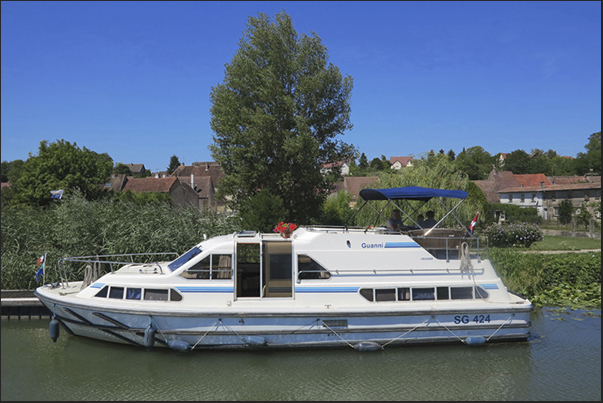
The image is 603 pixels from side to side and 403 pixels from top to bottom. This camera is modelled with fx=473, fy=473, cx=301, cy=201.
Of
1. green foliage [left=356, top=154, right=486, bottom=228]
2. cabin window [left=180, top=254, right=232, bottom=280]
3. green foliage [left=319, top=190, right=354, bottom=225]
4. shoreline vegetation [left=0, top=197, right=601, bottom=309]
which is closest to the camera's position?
cabin window [left=180, top=254, right=232, bottom=280]

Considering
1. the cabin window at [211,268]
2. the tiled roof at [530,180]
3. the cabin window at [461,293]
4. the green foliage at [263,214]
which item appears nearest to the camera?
the cabin window at [211,268]

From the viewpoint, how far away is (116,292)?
38.7 ft

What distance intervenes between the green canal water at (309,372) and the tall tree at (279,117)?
15114mm

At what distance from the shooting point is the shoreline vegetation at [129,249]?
16.3m

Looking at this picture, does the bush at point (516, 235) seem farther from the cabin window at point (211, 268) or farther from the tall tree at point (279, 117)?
the cabin window at point (211, 268)

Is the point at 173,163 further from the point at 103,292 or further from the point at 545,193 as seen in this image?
the point at 103,292

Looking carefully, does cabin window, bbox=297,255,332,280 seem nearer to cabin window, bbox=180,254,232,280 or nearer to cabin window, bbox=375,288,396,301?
cabin window, bbox=375,288,396,301

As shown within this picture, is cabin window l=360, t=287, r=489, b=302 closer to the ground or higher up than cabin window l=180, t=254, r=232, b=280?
closer to the ground

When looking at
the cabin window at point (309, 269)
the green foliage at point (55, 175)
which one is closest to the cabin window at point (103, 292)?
the cabin window at point (309, 269)

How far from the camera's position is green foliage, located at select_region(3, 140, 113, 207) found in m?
37.9

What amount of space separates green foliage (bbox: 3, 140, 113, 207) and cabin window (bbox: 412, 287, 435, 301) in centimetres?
3239

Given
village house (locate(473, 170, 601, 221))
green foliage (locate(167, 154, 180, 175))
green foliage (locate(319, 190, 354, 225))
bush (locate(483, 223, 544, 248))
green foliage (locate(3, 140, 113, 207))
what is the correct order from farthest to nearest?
1. green foliage (locate(167, 154, 180, 175))
2. village house (locate(473, 170, 601, 221))
3. green foliage (locate(3, 140, 113, 207))
4. green foliage (locate(319, 190, 354, 225))
5. bush (locate(483, 223, 544, 248))

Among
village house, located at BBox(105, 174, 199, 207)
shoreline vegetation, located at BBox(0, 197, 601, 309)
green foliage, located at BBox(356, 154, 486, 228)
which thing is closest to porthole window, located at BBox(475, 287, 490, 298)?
shoreline vegetation, located at BBox(0, 197, 601, 309)

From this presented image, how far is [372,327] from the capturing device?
11.5m
